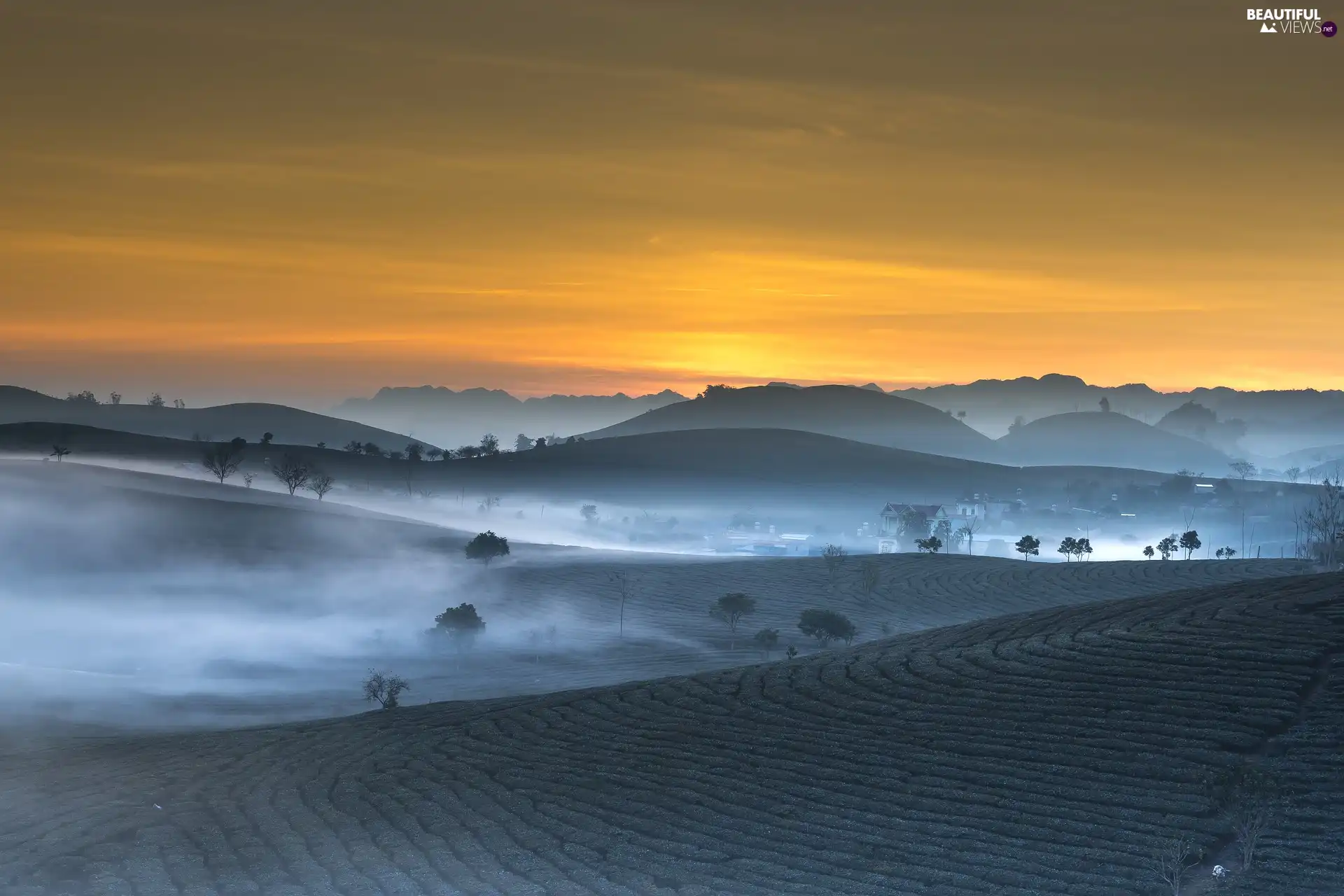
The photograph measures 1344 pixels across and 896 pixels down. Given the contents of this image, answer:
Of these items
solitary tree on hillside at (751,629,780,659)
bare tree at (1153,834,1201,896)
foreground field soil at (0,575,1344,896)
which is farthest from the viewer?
→ solitary tree on hillside at (751,629,780,659)

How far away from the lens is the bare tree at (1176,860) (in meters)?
24.3

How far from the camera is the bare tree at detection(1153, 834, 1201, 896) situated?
79.8 feet

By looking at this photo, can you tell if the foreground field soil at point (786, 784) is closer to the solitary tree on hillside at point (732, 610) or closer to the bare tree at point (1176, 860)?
the bare tree at point (1176, 860)

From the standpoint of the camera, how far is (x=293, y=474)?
17575 cm

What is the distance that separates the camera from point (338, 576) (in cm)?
11025

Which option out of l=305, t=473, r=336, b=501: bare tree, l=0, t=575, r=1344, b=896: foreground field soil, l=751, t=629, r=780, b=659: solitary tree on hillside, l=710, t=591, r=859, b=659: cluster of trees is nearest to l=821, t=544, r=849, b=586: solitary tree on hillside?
l=710, t=591, r=859, b=659: cluster of trees

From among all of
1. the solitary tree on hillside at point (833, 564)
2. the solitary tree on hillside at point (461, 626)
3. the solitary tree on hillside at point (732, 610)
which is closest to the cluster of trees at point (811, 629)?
the solitary tree on hillside at point (732, 610)

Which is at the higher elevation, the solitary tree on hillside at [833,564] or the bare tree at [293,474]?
the bare tree at [293,474]

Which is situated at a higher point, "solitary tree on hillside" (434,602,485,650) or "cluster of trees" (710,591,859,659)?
"cluster of trees" (710,591,859,659)

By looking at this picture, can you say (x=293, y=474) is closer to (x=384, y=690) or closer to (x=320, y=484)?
(x=320, y=484)

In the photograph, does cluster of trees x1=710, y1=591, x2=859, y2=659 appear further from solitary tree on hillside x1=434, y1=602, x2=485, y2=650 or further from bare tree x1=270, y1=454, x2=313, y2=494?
bare tree x1=270, y1=454, x2=313, y2=494

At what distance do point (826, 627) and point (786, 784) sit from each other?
47.3m

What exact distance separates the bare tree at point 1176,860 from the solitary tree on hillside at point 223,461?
15712cm

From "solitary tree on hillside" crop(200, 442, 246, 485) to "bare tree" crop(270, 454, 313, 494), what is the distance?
6634 millimetres
